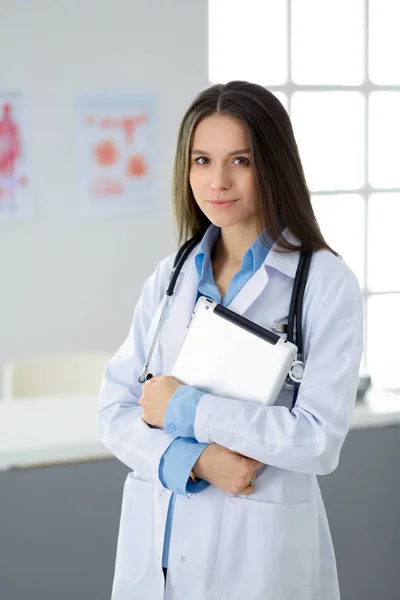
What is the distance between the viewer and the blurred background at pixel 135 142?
3658 mm

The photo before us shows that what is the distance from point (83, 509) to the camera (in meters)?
2.03

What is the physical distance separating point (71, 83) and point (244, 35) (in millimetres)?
907

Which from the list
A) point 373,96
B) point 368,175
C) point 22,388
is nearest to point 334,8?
point 373,96

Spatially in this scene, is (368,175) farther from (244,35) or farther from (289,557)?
(289,557)

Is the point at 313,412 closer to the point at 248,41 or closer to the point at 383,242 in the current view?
the point at 248,41

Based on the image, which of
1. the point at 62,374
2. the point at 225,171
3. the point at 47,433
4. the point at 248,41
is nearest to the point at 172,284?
the point at 225,171

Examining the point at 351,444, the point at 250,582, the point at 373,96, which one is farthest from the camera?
the point at 373,96

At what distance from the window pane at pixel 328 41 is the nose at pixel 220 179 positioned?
2895mm

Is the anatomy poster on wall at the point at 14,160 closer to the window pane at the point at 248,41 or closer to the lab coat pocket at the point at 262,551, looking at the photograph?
the window pane at the point at 248,41

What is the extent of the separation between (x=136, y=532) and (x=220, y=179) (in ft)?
2.17

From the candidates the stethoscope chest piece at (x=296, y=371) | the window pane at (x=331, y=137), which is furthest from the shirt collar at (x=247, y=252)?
the window pane at (x=331, y=137)

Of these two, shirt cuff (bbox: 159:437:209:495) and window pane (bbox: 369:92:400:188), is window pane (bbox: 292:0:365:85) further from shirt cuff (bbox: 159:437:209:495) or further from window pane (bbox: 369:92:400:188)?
shirt cuff (bbox: 159:437:209:495)

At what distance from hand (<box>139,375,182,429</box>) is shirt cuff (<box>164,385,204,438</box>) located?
0.02m

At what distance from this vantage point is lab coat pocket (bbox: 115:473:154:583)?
148cm
